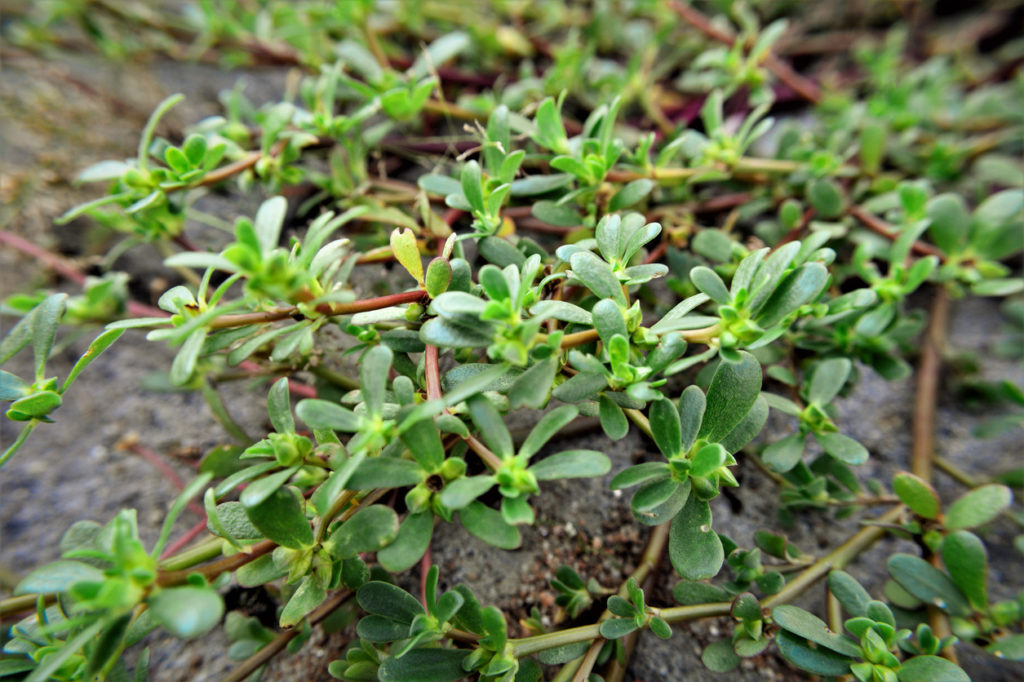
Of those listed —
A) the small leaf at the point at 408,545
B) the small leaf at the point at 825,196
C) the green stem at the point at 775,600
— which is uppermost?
the small leaf at the point at 825,196

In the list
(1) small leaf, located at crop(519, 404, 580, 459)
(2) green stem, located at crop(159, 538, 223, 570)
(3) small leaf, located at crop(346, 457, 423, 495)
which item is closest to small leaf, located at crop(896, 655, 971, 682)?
(1) small leaf, located at crop(519, 404, 580, 459)

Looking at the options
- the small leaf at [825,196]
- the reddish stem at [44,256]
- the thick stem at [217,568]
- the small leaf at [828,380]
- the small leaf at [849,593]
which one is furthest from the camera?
the reddish stem at [44,256]

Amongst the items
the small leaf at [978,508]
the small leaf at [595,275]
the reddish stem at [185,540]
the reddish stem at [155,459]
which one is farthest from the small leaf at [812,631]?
the reddish stem at [155,459]

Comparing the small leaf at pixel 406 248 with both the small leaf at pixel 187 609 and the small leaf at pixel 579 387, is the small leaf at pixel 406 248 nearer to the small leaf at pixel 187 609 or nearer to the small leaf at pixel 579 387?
the small leaf at pixel 579 387

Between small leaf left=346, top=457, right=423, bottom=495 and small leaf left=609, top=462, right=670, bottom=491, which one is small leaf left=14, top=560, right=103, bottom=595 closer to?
small leaf left=346, top=457, right=423, bottom=495

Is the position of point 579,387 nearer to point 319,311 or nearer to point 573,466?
point 573,466

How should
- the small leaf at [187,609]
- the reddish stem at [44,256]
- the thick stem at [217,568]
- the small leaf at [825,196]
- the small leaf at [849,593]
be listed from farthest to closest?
1. the reddish stem at [44,256]
2. the small leaf at [825,196]
3. the small leaf at [849,593]
4. the thick stem at [217,568]
5. the small leaf at [187,609]

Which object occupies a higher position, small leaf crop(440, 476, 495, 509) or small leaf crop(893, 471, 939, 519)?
small leaf crop(440, 476, 495, 509)
